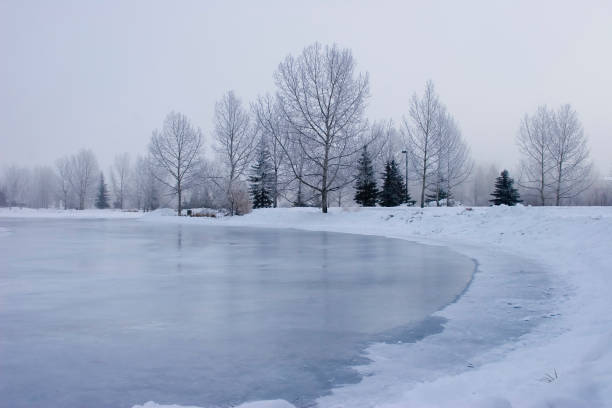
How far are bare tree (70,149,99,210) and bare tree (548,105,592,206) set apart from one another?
77.4m

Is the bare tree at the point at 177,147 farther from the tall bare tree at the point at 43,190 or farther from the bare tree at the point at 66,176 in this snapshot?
the tall bare tree at the point at 43,190

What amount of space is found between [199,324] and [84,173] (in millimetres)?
91224

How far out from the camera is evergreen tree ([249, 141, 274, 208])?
169 feet

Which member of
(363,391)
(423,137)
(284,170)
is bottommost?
(363,391)

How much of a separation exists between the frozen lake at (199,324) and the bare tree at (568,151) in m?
34.5

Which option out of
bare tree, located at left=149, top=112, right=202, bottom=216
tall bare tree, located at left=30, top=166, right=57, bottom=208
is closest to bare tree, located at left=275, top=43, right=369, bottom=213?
bare tree, located at left=149, top=112, right=202, bottom=216

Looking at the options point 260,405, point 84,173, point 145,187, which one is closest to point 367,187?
point 260,405

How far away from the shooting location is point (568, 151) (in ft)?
130

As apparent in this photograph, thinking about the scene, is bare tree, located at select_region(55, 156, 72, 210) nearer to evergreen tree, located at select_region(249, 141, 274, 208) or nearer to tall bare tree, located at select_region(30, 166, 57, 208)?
tall bare tree, located at select_region(30, 166, 57, 208)

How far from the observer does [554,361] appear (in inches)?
161

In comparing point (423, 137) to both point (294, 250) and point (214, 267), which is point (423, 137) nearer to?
point (294, 250)

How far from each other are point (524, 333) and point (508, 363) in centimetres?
126

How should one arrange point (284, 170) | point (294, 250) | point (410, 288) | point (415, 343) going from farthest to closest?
point (284, 170)
point (294, 250)
point (410, 288)
point (415, 343)

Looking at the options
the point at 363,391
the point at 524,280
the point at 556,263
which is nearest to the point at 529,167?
the point at 556,263
